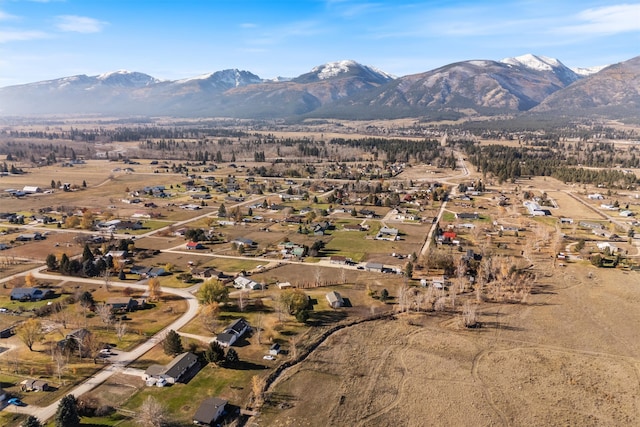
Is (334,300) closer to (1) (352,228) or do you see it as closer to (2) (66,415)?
(2) (66,415)

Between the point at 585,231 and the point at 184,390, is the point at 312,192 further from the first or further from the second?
the point at 184,390

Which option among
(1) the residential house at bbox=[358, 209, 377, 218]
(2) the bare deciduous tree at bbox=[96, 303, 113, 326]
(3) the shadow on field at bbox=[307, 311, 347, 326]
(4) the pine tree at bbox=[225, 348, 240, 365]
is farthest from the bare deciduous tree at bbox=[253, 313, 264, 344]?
(1) the residential house at bbox=[358, 209, 377, 218]

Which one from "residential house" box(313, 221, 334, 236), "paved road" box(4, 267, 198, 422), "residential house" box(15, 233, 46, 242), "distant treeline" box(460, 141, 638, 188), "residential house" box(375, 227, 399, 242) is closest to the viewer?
"paved road" box(4, 267, 198, 422)

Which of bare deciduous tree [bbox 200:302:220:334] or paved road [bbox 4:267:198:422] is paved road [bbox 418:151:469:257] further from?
paved road [bbox 4:267:198:422]

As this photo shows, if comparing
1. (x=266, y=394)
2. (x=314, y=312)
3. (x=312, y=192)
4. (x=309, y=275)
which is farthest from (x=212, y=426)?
(x=312, y=192)

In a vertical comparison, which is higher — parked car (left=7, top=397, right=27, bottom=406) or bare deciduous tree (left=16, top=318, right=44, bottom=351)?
bare deciduous tree (left=16, top=318, right=44, bottom=351)

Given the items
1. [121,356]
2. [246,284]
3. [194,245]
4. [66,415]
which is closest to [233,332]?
[121,356]

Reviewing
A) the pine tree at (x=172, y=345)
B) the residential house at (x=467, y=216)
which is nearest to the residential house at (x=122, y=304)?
the pine tree at (x=172, y=345)
